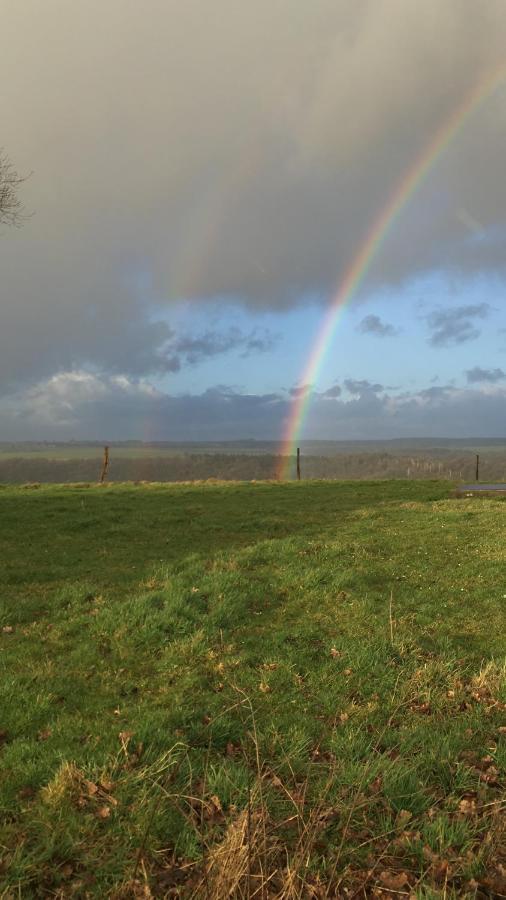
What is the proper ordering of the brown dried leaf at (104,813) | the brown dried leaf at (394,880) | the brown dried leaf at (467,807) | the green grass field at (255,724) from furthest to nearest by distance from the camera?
the brown dried leaf at (467,807), the brown dried leaf at (104,813), the green grass field at (255,724), the brown dried leaf at (394,880)

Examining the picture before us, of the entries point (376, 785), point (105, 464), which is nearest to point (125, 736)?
point (376, 785)

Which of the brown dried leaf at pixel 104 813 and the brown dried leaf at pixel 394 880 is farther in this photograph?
the brown dried leaf at pixel 104 813

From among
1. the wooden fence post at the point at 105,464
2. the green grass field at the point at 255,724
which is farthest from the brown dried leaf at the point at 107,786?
the wooden fence post at the point at 105,464

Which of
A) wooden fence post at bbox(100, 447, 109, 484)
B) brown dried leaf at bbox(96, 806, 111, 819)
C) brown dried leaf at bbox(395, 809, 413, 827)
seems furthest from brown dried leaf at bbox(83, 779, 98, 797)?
wooden fence post at bbox(100, 447, 109, 484)

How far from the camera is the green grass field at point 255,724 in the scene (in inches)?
161

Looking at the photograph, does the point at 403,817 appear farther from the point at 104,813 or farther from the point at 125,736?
the point at 125,736

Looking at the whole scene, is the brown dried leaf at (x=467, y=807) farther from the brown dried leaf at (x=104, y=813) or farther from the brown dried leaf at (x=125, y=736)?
the brown dried leaf at (x=125, y=736)

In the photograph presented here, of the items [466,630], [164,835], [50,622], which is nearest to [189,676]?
[164,835]

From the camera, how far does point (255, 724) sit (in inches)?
233

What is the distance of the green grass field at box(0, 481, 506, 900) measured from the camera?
4090mm

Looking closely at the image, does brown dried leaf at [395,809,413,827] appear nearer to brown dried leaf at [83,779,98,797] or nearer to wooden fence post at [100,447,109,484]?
brown dried leaf at [83,779,98,797]

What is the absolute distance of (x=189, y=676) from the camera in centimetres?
721

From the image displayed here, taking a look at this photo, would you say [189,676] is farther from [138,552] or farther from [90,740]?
[138,552]

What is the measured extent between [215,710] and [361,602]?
170 inches
